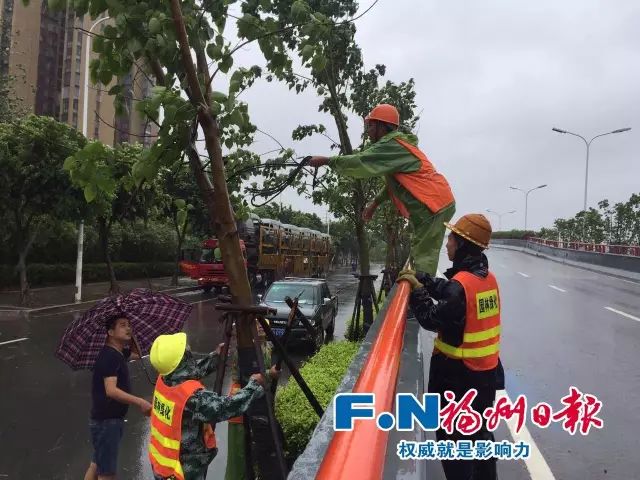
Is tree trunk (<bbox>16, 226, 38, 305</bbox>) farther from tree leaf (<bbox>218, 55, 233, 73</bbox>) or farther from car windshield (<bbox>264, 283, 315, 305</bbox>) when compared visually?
tree leaf (<bbox>218, 55, 233, 73</bbox>)

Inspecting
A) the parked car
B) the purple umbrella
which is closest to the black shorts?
the purple umbrella

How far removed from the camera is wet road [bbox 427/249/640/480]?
465 centimetres

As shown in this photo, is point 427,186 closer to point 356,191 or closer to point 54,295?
point 356,191

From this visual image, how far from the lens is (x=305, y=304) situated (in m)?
12.1

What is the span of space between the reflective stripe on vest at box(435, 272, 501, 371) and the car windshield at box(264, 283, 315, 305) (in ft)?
30.5

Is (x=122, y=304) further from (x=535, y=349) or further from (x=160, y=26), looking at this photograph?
(x=535, y=349)

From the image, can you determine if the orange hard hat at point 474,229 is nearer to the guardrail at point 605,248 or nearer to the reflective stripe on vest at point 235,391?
the reflective stripe on vest at point 235,391

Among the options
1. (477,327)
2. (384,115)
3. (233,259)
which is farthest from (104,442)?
(384,115)

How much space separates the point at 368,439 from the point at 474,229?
75.7 inches

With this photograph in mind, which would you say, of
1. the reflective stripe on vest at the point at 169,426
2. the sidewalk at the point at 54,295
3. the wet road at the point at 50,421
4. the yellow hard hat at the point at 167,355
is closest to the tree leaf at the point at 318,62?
the yellow hard hat at the point at 167,355

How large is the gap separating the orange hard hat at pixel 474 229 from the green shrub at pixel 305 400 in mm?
1154

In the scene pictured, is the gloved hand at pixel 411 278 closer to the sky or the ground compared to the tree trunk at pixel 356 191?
closer to the ground

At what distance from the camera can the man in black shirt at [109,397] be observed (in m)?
3.80

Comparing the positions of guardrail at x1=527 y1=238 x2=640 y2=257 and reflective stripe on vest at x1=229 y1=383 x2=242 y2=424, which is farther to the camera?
guardrail at x1=527 y1=238 x2=640 y2=257
